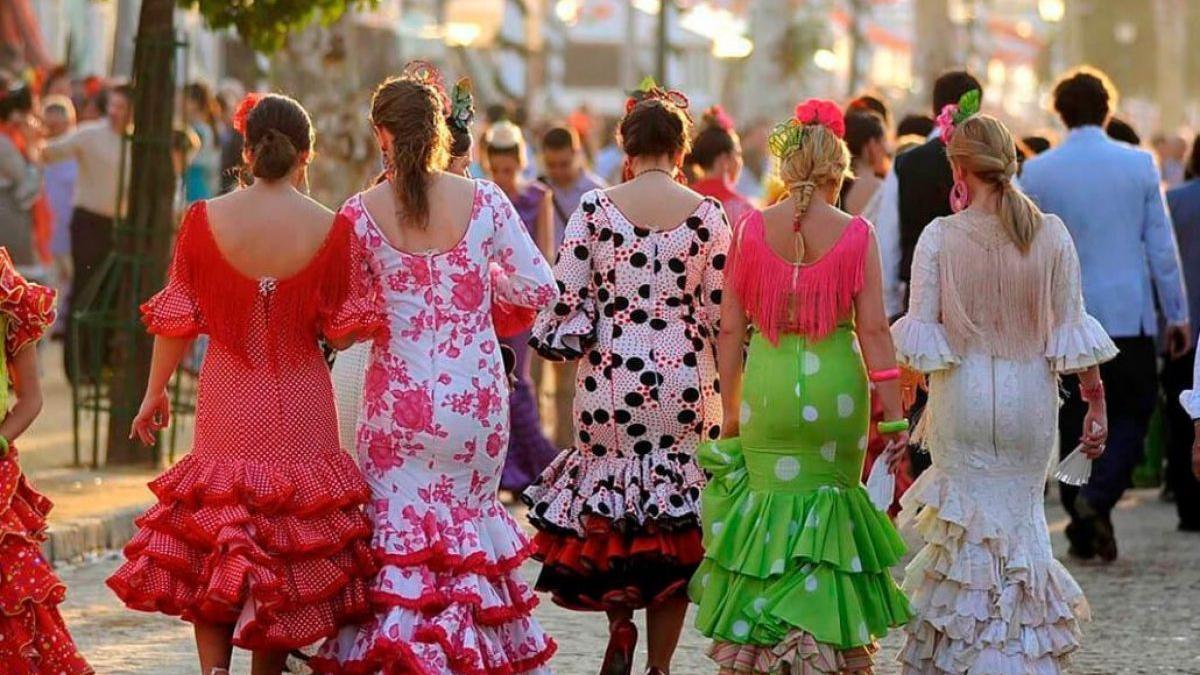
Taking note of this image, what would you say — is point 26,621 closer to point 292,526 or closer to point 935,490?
point 292,526

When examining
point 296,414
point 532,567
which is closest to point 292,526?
point 296,414

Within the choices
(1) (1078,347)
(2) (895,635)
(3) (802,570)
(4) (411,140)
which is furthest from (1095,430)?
(4) (411,140)

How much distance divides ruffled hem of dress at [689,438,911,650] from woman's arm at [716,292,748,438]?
27 cm

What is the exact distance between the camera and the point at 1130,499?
15.8 metres

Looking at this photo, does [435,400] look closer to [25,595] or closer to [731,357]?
[731,357]

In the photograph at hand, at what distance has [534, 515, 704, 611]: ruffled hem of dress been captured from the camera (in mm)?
9211

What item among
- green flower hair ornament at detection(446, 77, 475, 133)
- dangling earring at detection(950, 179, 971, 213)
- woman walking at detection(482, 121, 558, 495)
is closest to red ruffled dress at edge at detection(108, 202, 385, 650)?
green flower hair ornament at detection(446, 77, 475, 133)

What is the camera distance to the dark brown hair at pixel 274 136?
8.27 meters

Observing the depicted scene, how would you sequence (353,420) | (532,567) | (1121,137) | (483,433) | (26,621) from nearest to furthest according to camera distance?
1. (26,621)
2. (483,433)
3. (353,420)
4. (532,567)
5. (1121,137)

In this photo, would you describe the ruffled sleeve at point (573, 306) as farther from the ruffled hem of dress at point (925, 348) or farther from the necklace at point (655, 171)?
the ruffled hem of dress at point (925, 348)

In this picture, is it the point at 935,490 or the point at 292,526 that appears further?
the point at 935,490

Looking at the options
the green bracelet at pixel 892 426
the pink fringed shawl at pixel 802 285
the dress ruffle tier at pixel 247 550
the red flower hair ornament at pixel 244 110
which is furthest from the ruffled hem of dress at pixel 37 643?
the green bracelet at pixel 892 426

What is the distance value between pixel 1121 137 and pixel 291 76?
886cm

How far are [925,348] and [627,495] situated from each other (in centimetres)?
110
